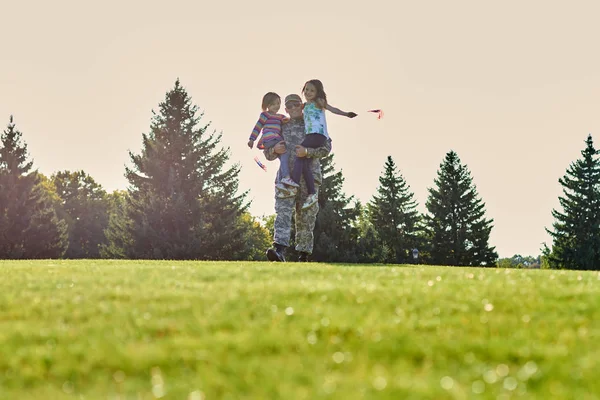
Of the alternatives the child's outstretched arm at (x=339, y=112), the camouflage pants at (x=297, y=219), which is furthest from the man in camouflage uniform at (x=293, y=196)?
the child's outstretched arm at (x=339, y=112)

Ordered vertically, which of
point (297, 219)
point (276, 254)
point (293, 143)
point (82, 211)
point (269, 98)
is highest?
point (82, 211)

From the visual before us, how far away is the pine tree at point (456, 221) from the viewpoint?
53000 millimetres

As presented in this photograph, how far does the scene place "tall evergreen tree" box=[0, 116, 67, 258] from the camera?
4328cm

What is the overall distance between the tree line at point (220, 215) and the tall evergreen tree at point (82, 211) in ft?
8.97

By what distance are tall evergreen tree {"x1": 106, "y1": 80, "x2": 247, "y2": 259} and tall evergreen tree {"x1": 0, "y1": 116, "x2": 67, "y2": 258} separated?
7.49 meters

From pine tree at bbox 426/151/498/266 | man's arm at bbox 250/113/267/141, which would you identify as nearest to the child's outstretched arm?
man's arm at bbox 250/113/267/141

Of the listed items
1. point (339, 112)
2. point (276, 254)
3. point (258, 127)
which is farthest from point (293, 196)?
point (339, 112)

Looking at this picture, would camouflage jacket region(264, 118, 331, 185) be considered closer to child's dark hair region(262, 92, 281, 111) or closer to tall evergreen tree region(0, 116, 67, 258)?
child's dark hair region(262, 92, 281, 111)

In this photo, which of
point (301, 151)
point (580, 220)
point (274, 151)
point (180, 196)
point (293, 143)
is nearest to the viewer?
point (301, 151)

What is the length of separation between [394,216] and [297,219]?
4258cm

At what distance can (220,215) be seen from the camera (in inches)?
1607

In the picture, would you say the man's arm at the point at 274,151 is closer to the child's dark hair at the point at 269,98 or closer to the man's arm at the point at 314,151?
the man's arm at the point at 314,151

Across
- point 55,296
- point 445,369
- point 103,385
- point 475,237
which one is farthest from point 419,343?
point 475,237

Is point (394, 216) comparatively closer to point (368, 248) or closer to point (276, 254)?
point (368, 248)
